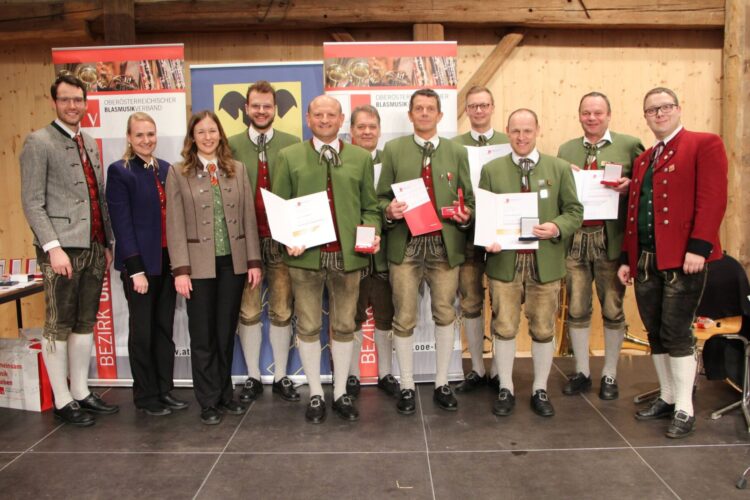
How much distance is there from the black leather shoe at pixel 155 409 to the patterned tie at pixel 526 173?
2.53 m

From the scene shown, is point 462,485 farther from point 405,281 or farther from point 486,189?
point 486,189

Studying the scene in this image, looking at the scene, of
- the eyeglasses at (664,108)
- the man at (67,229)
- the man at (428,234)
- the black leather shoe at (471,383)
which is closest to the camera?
the eyeglasses at (664,108)

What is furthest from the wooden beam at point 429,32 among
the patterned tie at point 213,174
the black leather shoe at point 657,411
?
the black leather shoe at point 657,411

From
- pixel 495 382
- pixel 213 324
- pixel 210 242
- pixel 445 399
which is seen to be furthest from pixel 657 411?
pixel 210 242

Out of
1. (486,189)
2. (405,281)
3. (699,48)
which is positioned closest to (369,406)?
(405,281)

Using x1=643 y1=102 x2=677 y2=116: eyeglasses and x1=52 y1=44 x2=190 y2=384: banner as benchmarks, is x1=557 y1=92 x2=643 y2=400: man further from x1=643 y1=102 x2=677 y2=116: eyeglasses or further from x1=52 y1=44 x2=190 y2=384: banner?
x1=52 y1=44 x2=190 y2=384: banner

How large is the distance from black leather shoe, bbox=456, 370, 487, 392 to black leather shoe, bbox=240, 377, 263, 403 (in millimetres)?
1337

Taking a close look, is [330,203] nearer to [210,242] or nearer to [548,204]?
[210,242]

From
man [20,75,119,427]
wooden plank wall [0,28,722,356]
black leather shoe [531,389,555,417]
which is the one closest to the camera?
man [20,75,119,427]

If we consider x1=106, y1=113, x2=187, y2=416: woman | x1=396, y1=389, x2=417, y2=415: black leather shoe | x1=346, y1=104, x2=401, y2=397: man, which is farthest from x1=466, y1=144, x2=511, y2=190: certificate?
x1=106, y1=113, x2=187, y2=416: woman

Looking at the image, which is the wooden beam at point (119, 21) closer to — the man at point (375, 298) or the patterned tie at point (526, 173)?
the man at point (375, 298)

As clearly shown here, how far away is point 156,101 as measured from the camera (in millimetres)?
3963

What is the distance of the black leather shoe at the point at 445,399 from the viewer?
3.58 m

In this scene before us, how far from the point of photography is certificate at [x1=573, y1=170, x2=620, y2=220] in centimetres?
356
